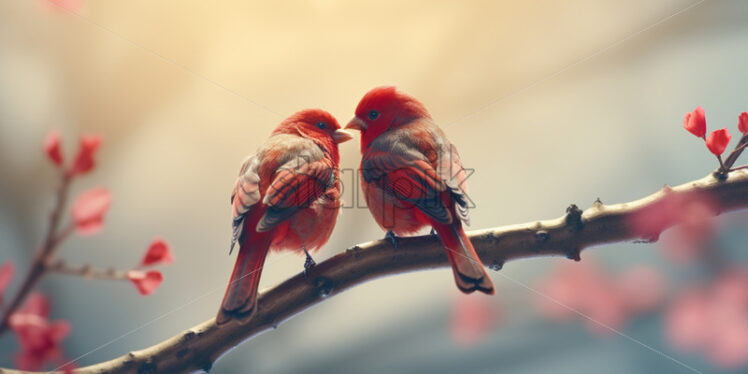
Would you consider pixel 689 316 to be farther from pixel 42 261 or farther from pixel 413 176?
pixel 42 261

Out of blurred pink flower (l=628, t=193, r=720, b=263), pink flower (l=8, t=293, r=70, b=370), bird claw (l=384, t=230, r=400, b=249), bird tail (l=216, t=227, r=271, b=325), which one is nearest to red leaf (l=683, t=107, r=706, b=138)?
blurred pink flower (l=628, t=193, r=720, b=263)

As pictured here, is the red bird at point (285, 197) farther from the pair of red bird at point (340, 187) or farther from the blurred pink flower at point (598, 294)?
the blurred pink flower at point (598, 294)

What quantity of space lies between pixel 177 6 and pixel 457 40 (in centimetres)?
69

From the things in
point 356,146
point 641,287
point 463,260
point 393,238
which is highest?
point 356,146

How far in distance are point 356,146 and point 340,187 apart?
0.14m

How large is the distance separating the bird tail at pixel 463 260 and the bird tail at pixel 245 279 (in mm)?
354

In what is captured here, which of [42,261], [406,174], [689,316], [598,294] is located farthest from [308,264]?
[689,316]

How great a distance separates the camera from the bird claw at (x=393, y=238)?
1088 millimetres

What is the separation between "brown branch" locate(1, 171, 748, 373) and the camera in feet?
3.21

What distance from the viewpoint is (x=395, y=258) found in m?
1.07

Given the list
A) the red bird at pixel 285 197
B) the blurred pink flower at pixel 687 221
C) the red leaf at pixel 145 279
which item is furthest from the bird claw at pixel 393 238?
the blurred pink flower at pixel 687 221

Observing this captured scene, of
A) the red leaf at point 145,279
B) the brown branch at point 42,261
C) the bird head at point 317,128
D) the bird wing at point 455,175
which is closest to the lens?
the brown branch at point 42,261

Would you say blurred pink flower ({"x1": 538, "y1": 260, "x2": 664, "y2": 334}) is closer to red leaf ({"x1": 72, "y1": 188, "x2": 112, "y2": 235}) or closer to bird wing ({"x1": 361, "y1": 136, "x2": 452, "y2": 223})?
bird wing ({"x1": 361, "y1": 136, "x2": 452, "y2": 223})

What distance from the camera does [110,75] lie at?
124 cm
